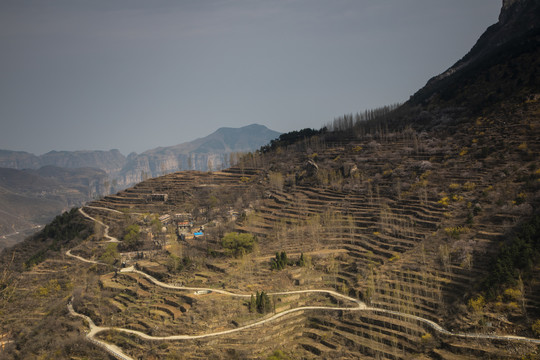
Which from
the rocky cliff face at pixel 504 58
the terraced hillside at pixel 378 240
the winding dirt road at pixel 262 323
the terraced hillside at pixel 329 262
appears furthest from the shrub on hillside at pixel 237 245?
the rocky cliff face at pixel 504 58

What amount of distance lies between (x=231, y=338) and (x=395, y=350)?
48.9 feet

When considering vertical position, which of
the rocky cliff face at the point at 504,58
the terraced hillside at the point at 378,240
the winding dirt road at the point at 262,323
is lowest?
the winding dirt road at the point at 262,323

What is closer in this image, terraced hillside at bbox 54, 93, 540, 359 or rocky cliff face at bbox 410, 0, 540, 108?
terraced hillside at bbox 54, 93, 540, 359

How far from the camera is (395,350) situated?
116 ft

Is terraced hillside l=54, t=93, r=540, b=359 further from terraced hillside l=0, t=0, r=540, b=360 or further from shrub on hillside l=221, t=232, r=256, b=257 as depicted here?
shrub on hillside l=221, t=232, r=256, b=257

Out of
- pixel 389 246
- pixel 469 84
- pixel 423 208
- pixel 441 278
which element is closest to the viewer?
pixel 441 278

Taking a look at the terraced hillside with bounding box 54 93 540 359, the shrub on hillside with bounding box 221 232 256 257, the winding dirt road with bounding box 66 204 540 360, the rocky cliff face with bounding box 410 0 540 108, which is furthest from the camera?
the rocky cliff face with bounding box 410 0 540 108

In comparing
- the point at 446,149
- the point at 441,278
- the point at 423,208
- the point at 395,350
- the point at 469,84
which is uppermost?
the point at 469,84

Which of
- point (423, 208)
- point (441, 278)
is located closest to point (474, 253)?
point (441, 278)

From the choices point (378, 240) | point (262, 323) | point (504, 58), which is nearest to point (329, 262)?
point (378, 240)

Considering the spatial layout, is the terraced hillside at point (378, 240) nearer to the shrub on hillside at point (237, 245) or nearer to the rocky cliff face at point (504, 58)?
the shrub on hillside at point (237, 245)

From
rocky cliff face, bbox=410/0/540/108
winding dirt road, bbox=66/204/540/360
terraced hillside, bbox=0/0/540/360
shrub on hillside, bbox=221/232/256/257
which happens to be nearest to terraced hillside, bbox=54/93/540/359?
terraced hillside, bbox=0/0/540/360

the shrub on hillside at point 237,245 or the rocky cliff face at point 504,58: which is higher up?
the rocky cliff face at point 504,58

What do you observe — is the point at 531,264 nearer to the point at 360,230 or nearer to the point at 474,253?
the point at 474,253
